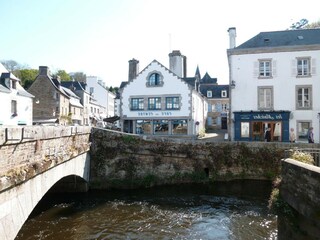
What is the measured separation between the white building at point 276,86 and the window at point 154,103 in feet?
23.8

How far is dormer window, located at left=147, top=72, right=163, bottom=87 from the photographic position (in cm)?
2675

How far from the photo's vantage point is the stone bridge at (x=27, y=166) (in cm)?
644

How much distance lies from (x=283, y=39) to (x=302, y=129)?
7.36 m

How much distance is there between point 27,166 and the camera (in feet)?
24.6

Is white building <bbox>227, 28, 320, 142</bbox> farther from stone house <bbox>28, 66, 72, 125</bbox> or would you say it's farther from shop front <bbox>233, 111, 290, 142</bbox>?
stone house <bbox>28, 66, 72, 125</bbox>

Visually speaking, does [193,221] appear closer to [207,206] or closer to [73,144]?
[207,206]

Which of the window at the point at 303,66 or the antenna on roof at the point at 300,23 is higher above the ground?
the antenna on roof at the point at 300,23

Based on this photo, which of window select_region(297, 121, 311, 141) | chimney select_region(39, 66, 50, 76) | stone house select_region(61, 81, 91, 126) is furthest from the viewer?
stone house select_region(61, 81, 91, 126)

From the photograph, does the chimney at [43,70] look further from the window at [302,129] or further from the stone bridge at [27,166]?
the window at [302,129]

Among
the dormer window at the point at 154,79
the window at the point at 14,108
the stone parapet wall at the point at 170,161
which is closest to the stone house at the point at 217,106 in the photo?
the dormer window at the point at 154,79

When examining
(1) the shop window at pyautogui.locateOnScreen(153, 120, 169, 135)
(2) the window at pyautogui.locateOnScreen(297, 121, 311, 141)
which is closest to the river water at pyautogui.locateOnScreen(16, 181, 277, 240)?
(2) the window at pyautogui.locateOnScreen(297, 121, 311, 141)

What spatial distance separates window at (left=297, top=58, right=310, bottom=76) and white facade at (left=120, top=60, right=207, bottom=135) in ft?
29.5

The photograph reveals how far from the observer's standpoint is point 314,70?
70.3 feet

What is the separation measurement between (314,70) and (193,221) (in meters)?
16.9
